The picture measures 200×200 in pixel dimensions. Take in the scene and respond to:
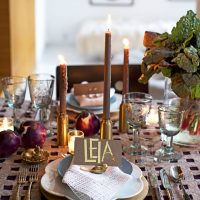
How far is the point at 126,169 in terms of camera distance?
45.1 inches

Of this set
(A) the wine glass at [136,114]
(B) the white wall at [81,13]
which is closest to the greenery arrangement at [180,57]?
(A) the wine glass at [136,114]

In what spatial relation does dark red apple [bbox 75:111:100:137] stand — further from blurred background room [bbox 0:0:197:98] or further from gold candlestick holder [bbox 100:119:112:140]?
blurred background room [bbox 0:0:197:98]

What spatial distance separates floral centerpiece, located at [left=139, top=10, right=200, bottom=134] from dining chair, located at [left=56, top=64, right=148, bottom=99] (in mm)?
722

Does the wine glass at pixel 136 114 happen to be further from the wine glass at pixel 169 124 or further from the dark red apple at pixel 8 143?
the dark red apple at pixel 8 143

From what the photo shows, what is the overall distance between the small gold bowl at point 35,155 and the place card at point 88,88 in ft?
1.39

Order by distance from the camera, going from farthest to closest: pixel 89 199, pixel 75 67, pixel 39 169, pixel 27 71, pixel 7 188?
pixel 27 71
pixel 75 67
pixel 39 169
pixel 7 188
pixel 89 199

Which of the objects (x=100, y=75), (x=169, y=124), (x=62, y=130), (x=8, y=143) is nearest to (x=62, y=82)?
(x=62, y=130)

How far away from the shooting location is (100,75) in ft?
7.06

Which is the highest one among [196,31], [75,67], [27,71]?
[196,31]

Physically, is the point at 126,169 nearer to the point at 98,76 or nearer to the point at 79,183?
the point at 79,183

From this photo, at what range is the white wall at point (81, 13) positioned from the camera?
7.66m

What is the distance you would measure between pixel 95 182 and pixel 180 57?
440mm

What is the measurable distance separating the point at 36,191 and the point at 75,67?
3.63 ft

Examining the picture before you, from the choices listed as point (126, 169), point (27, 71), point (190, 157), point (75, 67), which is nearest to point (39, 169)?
point (126, 169)
